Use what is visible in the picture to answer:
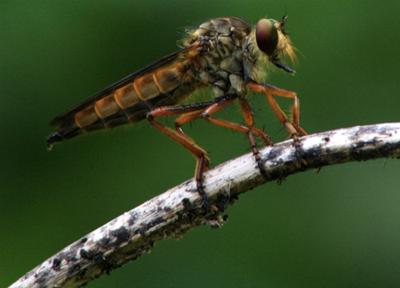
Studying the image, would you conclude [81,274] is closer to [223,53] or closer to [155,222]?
[155,222]

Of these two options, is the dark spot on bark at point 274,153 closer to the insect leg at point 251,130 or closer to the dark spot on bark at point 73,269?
the insect leg at point 251,130

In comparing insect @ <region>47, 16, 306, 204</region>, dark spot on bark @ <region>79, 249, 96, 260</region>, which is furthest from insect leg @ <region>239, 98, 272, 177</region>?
dark spot on bark @ <region>79, 249, 96, 260</region>

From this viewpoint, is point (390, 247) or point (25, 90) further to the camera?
point (25, 90)

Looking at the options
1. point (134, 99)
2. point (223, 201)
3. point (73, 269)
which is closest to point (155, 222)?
point (223, 201)

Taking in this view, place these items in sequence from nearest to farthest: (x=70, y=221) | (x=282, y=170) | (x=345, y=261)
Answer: (x=282, y=170)
(x=345, y=261)
(x=70, y=221)

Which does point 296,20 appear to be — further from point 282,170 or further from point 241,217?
point 282,170

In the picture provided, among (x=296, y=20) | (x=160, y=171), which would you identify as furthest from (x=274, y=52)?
(x=160, y=171)
